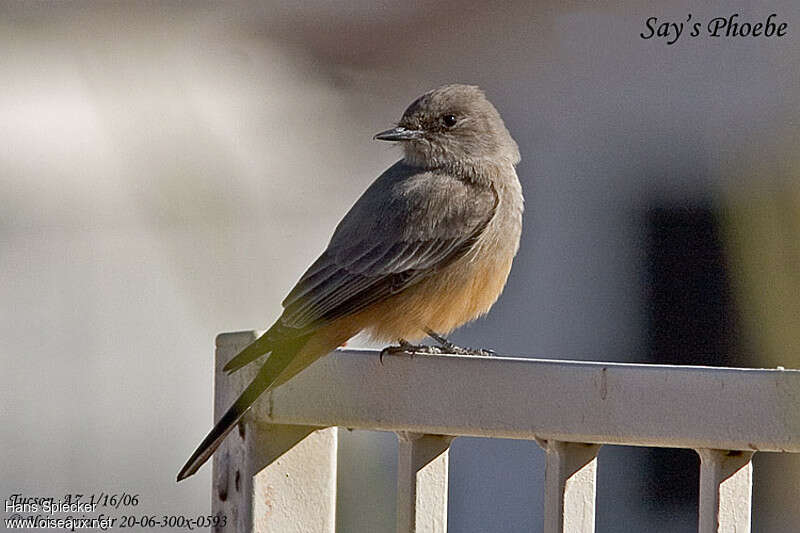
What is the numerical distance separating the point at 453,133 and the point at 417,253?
0.81 m

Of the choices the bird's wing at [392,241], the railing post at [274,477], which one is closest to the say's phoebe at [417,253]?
the bird's wing at [392,241]

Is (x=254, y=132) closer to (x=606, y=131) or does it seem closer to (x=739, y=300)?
(x=606, y=131)

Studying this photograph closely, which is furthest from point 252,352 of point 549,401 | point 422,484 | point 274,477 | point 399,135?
point 399,135

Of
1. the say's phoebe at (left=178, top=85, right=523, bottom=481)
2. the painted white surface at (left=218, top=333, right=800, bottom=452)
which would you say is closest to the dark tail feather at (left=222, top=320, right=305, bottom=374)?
the painted white surface at (left=218, top=333, right=800, bottom=452)

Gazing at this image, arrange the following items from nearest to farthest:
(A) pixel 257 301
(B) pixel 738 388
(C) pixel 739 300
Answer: (B) pixel 738 388 → (C) pixel 739 300 → (A) pixel 257 301

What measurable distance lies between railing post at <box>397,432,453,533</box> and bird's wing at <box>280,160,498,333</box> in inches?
50.3

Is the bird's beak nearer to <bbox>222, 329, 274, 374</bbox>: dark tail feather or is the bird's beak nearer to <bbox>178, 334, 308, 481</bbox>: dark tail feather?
<bbox>222, 329, 274, 374</bbox>: dark tail feather

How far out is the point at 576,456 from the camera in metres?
2.40

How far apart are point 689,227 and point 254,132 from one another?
2.49m

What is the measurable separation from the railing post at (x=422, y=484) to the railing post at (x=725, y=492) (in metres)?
0.57

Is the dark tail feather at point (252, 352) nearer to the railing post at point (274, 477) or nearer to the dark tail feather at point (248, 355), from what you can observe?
the dark tail feather at point (248, 355)

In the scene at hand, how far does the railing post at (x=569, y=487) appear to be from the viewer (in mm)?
2320

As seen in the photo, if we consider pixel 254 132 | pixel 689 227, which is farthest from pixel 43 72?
pixel 689 227

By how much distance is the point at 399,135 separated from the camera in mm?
4742
